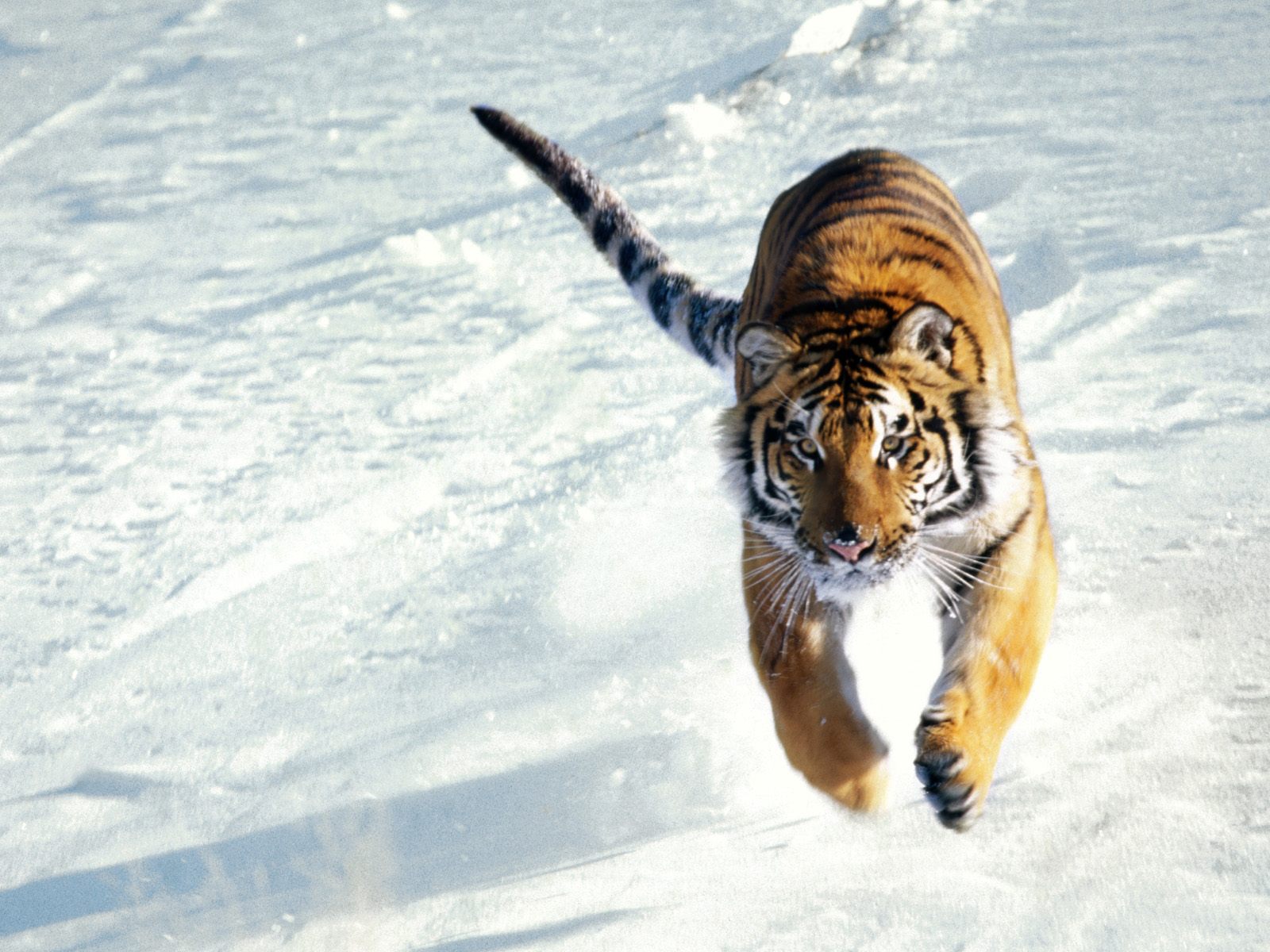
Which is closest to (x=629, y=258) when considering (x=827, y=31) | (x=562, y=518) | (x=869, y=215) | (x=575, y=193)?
(x=575, y=193)

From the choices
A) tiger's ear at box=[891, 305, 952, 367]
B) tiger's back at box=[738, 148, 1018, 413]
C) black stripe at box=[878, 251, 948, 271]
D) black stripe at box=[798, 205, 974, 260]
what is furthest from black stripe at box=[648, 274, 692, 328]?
tiger's ear at box=[891, 305, 952, 367]

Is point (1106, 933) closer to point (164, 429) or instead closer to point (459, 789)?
point (459, 789)

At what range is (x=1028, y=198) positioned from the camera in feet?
14.2

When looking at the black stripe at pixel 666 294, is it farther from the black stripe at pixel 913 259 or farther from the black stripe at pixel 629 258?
the black stripe at pixel 913 259

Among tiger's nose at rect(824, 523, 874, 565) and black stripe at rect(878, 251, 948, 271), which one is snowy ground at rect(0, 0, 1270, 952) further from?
black stripe at rect(878, 251, 948, 271)

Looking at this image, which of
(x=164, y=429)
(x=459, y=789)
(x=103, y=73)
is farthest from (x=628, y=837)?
(x=103, y=73)

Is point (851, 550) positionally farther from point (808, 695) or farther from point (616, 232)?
point (616, 232)

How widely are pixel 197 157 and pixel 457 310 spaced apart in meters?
2.39

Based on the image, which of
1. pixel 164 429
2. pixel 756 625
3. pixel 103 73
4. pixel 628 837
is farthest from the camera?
pixel 103 73

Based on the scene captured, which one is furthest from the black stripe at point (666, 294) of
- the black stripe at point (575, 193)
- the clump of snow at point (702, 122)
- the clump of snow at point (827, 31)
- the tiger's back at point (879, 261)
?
the clump of snow at point (827, 31)

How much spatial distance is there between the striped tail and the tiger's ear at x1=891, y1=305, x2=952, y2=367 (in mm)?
1304

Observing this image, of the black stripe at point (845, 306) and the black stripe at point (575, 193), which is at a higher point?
the black stripe at point (845, 306)

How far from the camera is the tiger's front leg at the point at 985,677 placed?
1841mm

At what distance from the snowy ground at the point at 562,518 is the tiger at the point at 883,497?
327 mm
